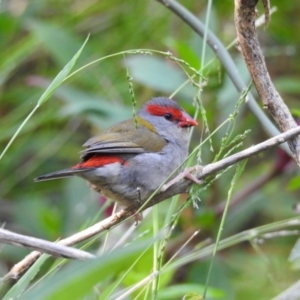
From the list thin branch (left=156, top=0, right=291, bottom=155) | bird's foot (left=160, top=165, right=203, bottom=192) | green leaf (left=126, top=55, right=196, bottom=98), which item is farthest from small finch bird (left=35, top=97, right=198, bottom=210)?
green leaf (left=126, top=55, right=196, bottom=98)

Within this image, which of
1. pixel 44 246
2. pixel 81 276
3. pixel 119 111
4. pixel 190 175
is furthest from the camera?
pixel 119 111

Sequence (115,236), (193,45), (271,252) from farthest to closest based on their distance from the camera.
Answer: (271,252) → (193,45) → (115,236)

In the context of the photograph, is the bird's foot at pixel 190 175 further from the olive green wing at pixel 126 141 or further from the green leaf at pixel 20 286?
the olive green wing at pixel 126 141

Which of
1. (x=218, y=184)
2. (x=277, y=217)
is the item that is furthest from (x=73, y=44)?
(x=277, y=217)

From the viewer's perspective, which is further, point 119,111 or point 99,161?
point 119,111

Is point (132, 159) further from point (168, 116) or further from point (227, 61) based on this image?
point (227, 61)

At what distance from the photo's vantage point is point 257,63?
67.6 inches

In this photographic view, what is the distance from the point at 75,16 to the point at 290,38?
58.2 inches

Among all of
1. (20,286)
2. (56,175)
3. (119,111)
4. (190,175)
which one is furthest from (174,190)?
(119,111)

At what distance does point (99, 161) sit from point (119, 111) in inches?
44.4

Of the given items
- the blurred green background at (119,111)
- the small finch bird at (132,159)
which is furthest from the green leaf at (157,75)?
the small finch bird at (132,159)

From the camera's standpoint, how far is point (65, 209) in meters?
3.89

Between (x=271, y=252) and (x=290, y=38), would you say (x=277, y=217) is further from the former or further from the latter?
(x=290, y=38)

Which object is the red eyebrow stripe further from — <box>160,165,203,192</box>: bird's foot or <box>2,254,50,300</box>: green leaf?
<box>2,254,50,300</box>: green leaf
